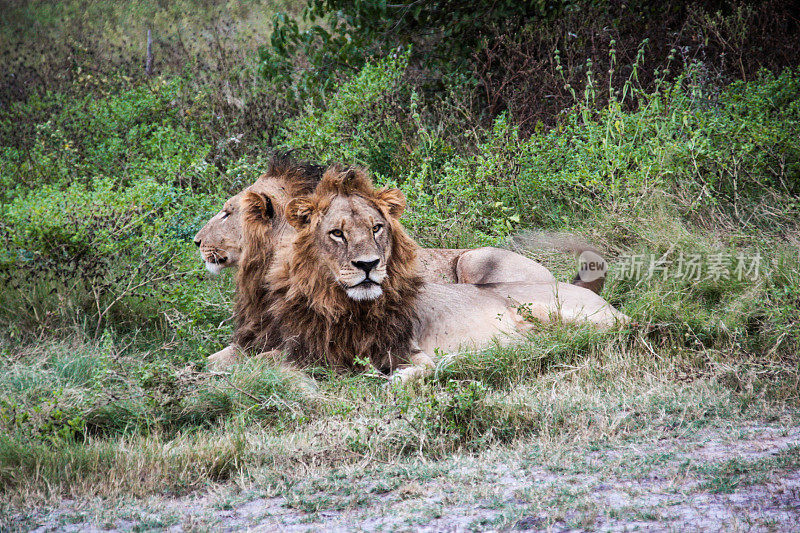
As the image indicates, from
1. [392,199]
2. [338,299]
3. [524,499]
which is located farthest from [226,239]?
[524,499]

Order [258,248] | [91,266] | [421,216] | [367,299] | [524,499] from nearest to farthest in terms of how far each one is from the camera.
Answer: [524,499]
[367,299]
[258,248]
[91,266]
[421,216]

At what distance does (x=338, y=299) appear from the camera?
4711 millimetres

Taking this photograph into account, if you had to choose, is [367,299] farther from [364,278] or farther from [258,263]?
[258,263]

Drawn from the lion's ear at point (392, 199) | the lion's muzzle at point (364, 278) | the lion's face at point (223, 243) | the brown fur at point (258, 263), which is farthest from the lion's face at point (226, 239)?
the lion's muzzle at point (364, 278)

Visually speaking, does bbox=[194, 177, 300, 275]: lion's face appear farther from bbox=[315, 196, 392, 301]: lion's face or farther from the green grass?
the green grass

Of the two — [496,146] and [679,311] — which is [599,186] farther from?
[679,311]

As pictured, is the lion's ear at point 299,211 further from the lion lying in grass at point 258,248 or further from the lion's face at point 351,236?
the lion lying in grass at point 258,248

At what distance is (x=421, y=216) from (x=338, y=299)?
2.20 meters

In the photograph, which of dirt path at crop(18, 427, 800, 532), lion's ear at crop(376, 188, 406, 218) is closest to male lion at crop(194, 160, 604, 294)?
lion's ear at crop(376, 188, 406, 218)

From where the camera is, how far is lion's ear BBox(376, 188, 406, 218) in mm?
4905

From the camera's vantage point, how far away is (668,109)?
23.7ft

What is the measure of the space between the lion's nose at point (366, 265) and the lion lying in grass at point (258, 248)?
642 millimetres

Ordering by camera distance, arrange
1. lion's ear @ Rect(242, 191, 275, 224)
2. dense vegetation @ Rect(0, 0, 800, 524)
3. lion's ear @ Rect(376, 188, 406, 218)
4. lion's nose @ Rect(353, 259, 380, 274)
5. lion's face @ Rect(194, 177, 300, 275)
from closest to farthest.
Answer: dense vegetation @ Rect(0, 0, 800, 524)
lion's nose @ Rect(353, 259, 380, 274)
lion's ear @ Rect(376, 188, 406, 218)
lion's ear @ Rect(242, 191, 275, 224)
lion's face @ Rect(194, 177, 300, 275)

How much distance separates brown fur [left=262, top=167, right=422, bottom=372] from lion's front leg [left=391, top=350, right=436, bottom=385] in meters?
0.05
